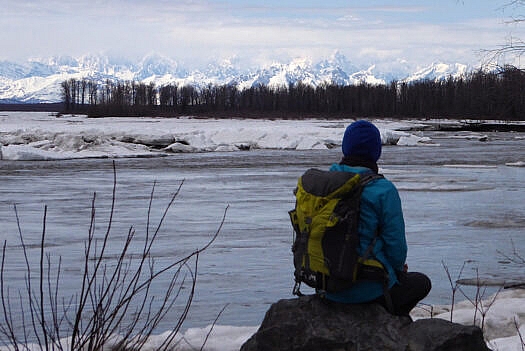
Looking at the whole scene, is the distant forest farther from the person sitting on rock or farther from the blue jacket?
the blue jacket

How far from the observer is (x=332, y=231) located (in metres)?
3.80

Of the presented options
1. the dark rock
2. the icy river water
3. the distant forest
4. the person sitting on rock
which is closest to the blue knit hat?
the person sitting on rock

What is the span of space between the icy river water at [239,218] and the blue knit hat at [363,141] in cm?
268

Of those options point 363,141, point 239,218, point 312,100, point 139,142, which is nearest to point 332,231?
point 363,141

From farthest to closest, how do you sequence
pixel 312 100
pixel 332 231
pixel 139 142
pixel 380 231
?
1. pixel 312 100
2. pixel 139 142
3. pixel 380 231
4. pixel 332 231

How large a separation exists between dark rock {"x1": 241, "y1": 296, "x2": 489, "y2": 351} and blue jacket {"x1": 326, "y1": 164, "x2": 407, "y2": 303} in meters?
0.10

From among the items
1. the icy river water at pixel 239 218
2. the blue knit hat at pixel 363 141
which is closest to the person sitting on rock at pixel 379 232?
the blue knit hat at pixel 363 141

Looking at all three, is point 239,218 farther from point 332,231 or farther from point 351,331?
Answer: point 332,231

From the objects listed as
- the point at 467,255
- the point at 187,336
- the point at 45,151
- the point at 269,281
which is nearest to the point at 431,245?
the point at 467,255

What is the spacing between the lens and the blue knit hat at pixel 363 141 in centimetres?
411

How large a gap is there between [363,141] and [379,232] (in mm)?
495

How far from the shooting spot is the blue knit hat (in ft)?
13.5

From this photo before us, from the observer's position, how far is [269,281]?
7953 millimetres

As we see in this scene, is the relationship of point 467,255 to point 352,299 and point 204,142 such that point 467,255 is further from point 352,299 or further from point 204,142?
point 204,142
